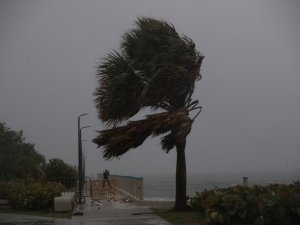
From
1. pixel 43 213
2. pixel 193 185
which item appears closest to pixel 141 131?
pixel 43 213

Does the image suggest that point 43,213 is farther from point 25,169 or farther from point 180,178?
point 25,169

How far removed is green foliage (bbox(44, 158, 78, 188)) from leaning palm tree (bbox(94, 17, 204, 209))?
2628 centimetres

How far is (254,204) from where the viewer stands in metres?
14.7

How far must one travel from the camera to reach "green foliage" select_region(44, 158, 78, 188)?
46.2 metres

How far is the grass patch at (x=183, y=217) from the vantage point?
16.7 m

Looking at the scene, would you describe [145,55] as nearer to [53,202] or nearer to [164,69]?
[164,69]

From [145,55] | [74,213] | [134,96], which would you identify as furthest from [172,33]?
[74,213]

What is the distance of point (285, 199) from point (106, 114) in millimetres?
7663

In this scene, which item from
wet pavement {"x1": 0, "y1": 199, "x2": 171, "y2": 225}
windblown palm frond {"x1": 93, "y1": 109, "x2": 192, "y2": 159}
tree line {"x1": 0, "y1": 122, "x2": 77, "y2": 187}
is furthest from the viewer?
tree line {"x1": 0, "y1": 122, "x2": 77, "y2": 187}

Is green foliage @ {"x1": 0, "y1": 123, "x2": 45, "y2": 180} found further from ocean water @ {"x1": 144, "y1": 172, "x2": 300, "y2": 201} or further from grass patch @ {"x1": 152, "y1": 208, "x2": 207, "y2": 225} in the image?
grass patch @ {"x1": 152, "y1": 208, "x2": 207, "y2": 225}

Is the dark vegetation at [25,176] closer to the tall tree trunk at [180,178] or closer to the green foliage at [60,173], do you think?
the green foliage at [60,173]

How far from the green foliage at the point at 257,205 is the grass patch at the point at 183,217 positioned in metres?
0.71

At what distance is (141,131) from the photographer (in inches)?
754

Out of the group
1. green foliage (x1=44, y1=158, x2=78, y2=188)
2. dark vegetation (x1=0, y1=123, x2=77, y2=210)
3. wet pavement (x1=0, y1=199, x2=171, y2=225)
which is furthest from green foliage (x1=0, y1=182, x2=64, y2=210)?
green foliage (x1=44, y1=158, x2=78, y2=188)
